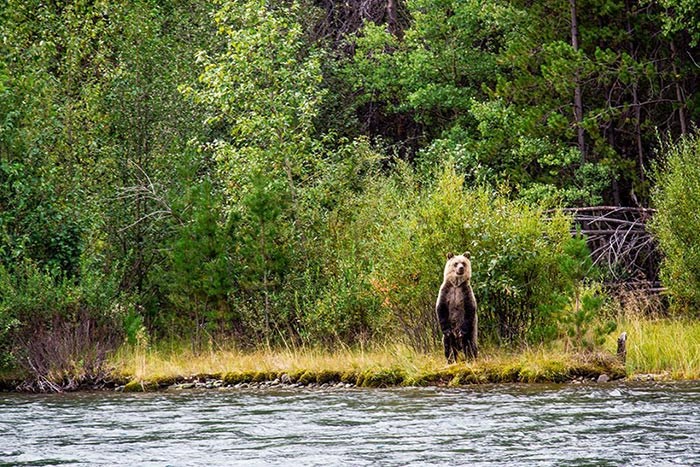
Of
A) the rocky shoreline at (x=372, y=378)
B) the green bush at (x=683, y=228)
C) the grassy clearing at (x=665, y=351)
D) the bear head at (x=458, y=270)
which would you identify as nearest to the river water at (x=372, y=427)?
the rocky shoreline at (x=372, y=378)

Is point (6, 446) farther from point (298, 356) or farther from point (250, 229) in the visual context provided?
point (250, 229)

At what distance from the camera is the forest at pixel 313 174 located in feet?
67.3

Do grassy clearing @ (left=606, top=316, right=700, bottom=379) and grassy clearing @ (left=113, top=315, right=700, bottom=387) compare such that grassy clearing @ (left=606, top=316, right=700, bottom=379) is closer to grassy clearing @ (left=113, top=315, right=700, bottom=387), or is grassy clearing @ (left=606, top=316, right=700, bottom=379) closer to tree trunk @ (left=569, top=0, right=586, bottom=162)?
grassy clearing @ (left=113, top=315, right=700, bottom=387)

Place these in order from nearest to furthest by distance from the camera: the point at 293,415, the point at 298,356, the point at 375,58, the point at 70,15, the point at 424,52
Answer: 1. the point at 293,415
2. the point at 298,356
3. the point at 70,15
4. the point at 424,52
5. the point at 375,58

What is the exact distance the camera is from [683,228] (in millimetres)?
22141

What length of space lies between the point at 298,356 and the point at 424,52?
45.0 feet

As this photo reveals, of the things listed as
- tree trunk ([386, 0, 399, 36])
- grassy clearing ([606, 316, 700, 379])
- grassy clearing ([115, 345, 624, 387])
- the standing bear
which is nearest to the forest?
grassy clearing ([115, 345, 624, 387])

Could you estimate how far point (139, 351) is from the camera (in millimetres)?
22359

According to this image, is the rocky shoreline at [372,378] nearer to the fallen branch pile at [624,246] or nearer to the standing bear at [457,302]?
the standing bear at [457,302]

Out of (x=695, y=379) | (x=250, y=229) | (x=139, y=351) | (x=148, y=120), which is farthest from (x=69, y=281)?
(x=695, y=379)

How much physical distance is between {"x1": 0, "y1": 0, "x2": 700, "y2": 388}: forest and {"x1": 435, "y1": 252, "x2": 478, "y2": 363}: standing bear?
1423 mm

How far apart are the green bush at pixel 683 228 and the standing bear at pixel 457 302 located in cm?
527

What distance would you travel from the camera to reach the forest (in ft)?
67.3

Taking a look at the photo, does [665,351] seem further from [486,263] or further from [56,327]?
[56,327]
